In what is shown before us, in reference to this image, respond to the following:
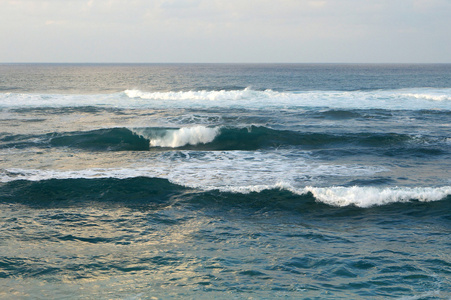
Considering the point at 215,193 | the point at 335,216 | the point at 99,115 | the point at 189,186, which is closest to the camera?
the point at 335,216

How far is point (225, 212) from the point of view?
1138 centimetres

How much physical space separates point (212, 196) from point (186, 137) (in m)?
10.7

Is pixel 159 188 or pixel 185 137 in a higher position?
pixel 185 137

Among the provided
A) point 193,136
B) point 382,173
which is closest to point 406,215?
point 382,173

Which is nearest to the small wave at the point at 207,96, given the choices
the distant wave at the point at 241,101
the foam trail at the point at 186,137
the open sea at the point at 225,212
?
the distant wave at the point at 241,101

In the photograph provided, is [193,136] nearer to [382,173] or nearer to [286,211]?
[382,173]

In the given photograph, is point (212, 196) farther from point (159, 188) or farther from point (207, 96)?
point (207, 96)

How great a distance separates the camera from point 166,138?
74.4ft

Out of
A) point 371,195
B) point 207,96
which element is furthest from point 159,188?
point 207,96

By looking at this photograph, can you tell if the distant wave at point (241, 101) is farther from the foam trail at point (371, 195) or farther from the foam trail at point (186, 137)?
the foam trail at point (371, 195)

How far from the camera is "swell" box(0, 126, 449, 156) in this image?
2033 centimetres

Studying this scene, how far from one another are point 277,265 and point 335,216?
3445 millimetres

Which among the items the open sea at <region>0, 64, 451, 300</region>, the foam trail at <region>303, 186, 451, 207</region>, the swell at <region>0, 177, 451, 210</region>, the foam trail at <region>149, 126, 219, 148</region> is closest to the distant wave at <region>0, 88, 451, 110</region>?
the open sea at <region>0, 64, 451, 300</region>

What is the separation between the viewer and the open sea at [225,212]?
7609 mm
